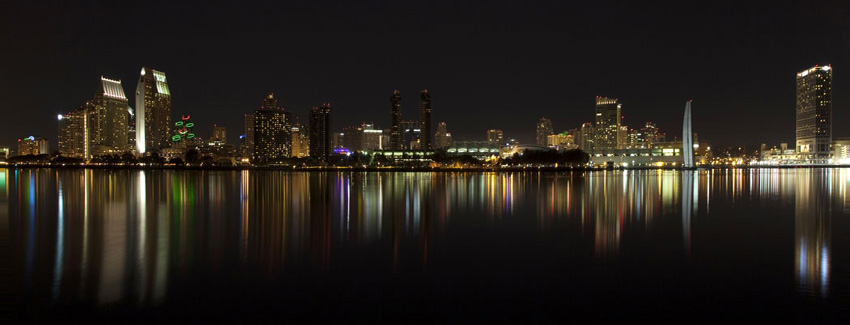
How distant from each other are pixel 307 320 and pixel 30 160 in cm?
18706

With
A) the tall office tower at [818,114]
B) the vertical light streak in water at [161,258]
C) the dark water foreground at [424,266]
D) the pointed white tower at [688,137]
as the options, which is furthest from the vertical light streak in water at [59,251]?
the tall office tower at [818,114]

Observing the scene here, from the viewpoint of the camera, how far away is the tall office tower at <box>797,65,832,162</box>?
161750 mm

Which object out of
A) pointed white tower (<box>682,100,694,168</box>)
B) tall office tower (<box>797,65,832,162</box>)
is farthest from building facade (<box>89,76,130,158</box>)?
tall office tower (<box>797,65,832,162</box>)

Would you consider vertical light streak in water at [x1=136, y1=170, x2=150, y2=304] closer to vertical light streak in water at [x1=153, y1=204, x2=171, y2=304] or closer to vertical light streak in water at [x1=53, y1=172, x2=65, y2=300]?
vertical light streak in water at [x1=153, y1=204, x2=171, y2=304]

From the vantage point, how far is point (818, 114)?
16288cm

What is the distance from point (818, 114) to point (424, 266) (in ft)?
630

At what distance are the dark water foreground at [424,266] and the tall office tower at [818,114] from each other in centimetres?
17231

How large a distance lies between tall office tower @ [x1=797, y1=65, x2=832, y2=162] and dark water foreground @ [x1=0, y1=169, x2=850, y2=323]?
17231cm

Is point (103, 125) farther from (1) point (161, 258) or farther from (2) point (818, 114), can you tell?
(2) point (818, 114)

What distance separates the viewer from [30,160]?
158 metres

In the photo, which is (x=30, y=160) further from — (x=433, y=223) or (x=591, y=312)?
(x=591, y=312)

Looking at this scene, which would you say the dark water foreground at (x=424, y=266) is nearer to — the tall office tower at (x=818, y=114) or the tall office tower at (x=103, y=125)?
the tall office tower at (x=818, y=114)

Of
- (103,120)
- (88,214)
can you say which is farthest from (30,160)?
(88,214)

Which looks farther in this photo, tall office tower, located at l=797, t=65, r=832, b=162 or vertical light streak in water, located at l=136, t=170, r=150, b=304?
tall office tower, located at l=797, t=65, r=832, b=162
